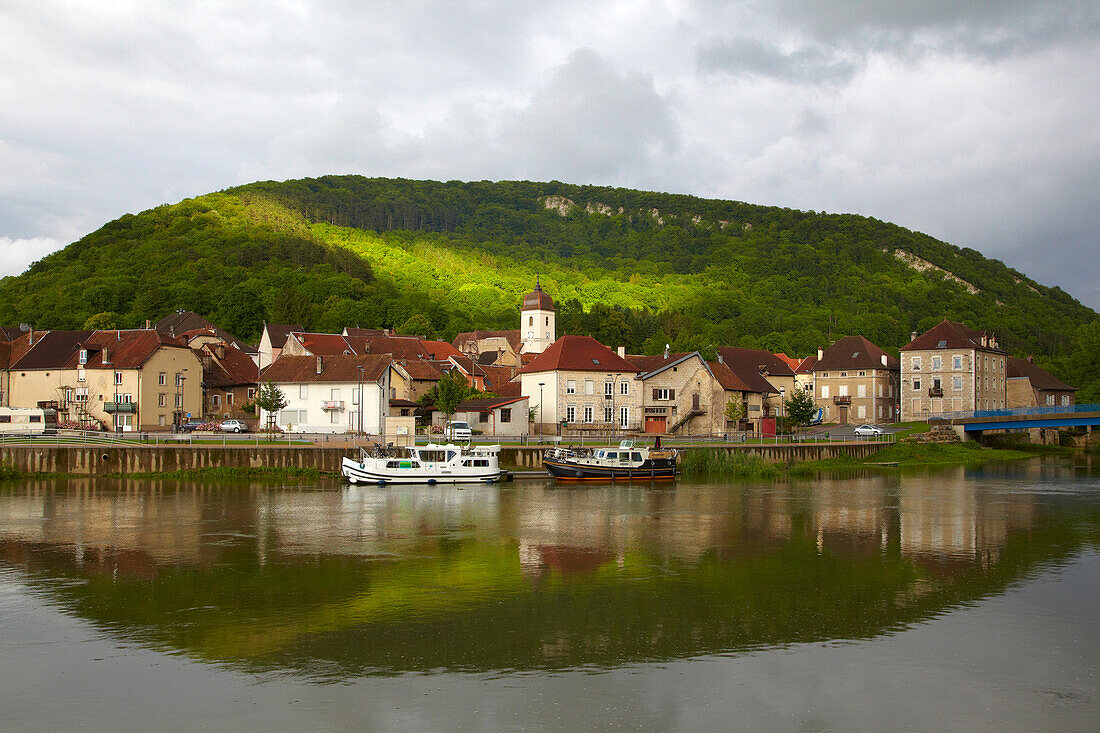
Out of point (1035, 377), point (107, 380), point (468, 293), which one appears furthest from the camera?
point (468, 293)

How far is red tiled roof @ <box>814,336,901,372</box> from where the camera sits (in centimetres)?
9525

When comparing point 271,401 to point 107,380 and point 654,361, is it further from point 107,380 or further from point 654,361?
point 654,361

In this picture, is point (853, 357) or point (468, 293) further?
point (468, 293)

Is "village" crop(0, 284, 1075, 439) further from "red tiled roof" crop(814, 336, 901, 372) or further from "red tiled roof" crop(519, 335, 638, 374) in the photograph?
"red tiled roof" crop(814, 336, 901, 372)

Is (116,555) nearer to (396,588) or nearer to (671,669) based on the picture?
(396,588)

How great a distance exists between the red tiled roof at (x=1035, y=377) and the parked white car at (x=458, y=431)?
2487 inches

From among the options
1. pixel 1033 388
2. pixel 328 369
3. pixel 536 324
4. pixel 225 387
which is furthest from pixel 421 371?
pixel 1033 388

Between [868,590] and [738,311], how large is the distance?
148945 mm

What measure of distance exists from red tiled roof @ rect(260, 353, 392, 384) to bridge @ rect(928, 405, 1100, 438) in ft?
154

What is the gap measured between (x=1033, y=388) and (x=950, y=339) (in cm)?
1471

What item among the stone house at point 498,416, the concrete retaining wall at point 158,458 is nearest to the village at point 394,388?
the stone house at point 498,416

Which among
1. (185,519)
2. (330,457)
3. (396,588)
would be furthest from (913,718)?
(330,457)

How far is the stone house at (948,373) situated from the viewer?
8669 centimetres

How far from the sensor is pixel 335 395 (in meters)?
66.9
